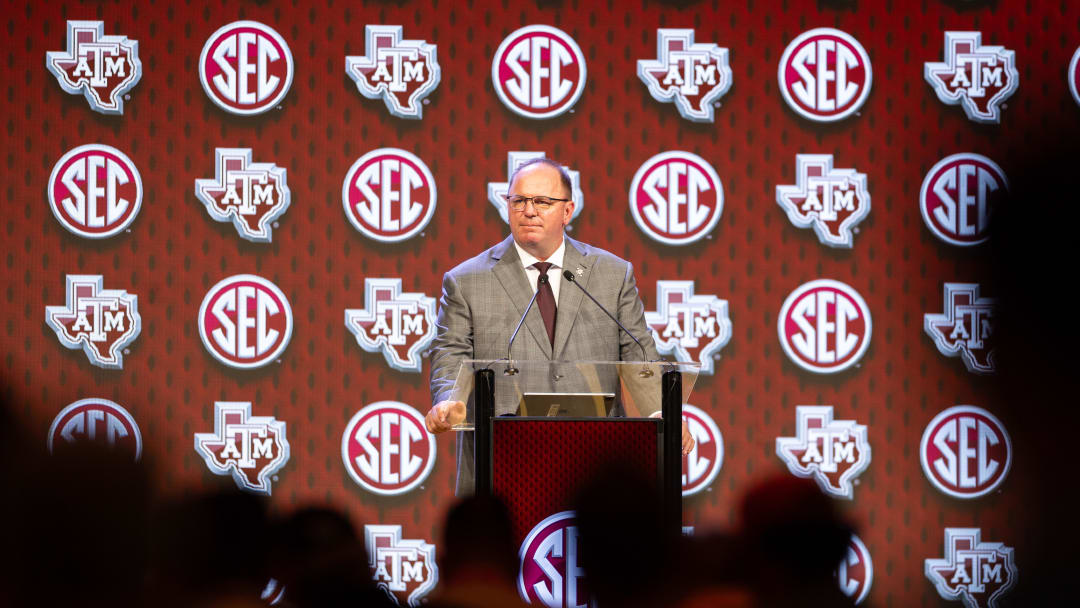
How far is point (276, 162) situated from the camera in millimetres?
4305

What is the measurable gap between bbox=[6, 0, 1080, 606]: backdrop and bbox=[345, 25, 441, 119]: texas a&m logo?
1cm

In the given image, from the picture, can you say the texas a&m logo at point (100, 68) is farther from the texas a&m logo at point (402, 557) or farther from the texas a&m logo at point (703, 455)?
the texas a&m logo at point (703, 455)

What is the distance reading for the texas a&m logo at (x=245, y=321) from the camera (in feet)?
14.1

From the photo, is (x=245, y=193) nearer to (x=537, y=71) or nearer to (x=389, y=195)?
(x=389, y=195)

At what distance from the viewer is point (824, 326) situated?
4363 mm

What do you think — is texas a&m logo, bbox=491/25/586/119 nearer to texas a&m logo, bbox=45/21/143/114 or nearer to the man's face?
the man's face

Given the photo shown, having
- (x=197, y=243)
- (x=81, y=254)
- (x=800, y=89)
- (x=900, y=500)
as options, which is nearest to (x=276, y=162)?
(x=197, y=243)

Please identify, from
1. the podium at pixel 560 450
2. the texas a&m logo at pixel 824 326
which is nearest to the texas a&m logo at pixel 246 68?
the texas a&m logo at pixel 824 326

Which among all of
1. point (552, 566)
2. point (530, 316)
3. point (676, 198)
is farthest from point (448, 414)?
point (676, 198)

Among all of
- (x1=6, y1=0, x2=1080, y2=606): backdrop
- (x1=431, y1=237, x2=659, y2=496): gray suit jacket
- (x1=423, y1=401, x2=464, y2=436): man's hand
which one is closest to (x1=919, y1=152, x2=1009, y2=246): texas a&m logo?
(x1=6, y1=0, x2=1080, y2=606): backdrop

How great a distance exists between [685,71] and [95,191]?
2427 millimetres

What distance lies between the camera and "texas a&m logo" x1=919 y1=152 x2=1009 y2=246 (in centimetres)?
437

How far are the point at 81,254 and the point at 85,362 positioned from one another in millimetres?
432

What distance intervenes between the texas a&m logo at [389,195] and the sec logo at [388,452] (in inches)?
29.1
